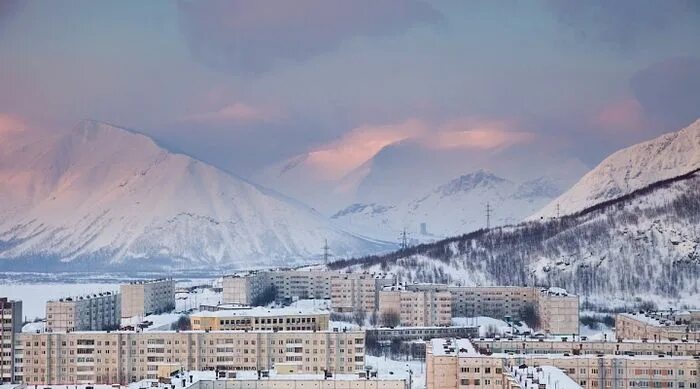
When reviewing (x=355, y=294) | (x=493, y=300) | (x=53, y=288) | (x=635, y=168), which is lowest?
(x=493, y=300)

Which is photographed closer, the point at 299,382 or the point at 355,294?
the point at 299,382

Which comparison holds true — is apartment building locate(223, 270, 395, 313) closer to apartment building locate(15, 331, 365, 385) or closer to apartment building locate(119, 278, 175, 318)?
apartment building locate(119, 278, 175, 318)

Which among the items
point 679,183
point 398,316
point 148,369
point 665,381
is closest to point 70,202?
point 679,183

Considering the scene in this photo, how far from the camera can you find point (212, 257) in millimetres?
167250

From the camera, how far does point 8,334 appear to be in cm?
3509

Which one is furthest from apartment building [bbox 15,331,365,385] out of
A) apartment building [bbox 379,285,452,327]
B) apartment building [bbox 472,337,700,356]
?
apartment building [bbox 379,285,452,327]

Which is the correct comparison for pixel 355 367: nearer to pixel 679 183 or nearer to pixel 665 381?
pixel 665 381

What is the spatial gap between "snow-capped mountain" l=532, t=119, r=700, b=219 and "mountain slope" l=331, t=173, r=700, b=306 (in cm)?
3333

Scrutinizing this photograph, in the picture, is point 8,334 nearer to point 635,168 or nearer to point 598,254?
point 598,254

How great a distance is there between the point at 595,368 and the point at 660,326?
1146cm

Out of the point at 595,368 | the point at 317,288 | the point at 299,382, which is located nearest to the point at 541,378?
the point at 595,368

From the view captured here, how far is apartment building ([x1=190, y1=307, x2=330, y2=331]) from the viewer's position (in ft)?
131

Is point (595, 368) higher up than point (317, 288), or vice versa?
point (317, 288)

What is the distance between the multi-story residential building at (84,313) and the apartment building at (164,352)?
5.68 meters
